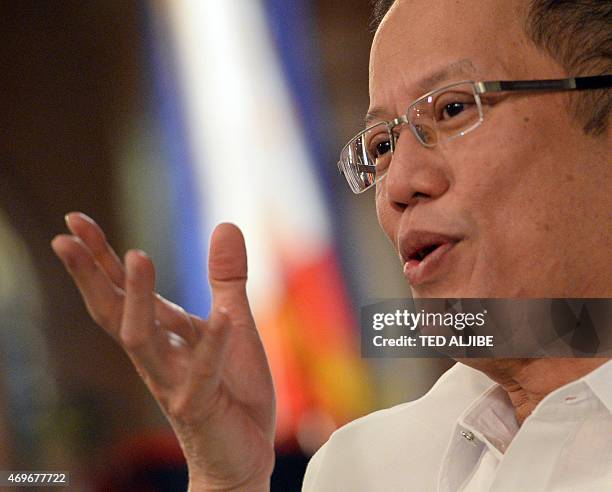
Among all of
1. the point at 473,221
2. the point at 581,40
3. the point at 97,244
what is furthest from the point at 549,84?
the point at 97,244

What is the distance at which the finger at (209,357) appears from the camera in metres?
0.77

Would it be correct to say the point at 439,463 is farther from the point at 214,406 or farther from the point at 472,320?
the point at 214,406

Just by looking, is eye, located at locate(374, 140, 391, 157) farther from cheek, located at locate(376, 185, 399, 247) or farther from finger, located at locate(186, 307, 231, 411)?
finger, located at locate(186, 307, 231, 411)

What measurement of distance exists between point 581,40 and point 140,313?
2.04 ft

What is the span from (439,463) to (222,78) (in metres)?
0.67

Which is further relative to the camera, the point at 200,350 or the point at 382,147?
the point at 382,147

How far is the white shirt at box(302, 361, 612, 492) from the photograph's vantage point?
35.5 inches

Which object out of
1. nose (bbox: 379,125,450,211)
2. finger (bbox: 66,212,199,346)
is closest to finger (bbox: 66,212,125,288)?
finger (bbox: 66,212,199,346)

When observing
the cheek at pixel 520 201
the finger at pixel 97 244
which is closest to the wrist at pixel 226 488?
the finger at pixel 97 244

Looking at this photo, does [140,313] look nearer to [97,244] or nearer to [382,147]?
[97,244]

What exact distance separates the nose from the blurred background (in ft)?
0.75

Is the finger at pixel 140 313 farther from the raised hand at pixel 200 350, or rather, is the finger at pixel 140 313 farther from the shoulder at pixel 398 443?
the shoulder at pixel 398 443

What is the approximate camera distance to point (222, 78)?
1.31m

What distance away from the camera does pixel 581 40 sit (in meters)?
0.99
